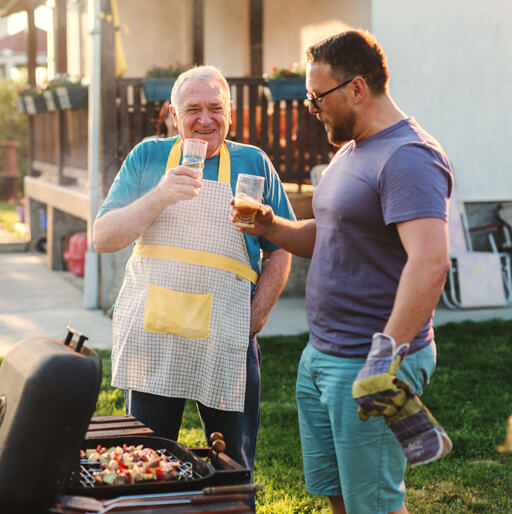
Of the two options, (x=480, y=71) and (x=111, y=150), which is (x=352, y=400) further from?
(x=480, y=71)

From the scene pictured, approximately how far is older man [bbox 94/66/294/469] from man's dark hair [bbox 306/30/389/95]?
0.62m

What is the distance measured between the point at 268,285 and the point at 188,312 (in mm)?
365

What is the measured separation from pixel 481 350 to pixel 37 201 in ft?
29.7

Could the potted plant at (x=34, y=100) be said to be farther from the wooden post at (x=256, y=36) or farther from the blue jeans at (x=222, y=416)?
the blue jeans at (x=222, y=416)

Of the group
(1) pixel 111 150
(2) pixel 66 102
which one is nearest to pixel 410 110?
(1) pixel 111 150

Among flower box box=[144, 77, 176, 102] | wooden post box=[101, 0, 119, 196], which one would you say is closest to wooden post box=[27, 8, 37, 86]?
wooden post box=[101, 0, 119, 196]

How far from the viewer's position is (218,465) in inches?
97.5

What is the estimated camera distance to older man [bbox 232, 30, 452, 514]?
223cm

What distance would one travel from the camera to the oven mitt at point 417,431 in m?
2.21

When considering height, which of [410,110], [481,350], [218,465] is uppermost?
[410,110]

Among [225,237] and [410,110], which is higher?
[410,110]

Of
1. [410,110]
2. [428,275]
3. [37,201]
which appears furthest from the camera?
[37,201]

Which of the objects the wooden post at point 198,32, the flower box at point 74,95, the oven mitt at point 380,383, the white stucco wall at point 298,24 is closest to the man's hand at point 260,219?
the oven mitt at point 380,383

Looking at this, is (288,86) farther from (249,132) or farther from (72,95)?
(72,95)
